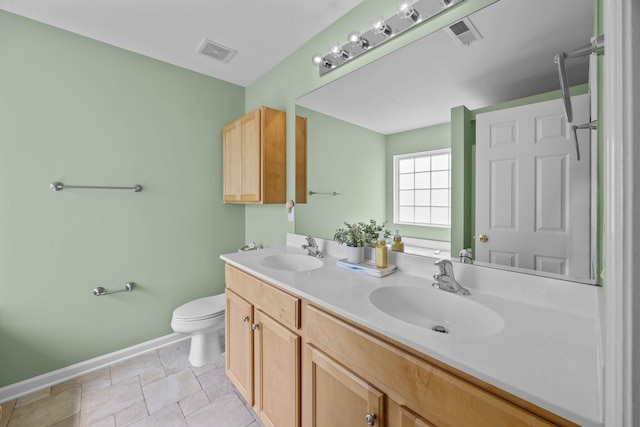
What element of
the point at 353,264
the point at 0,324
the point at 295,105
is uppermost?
the point at 295,105

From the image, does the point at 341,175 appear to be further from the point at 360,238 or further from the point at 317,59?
the point at 317,59

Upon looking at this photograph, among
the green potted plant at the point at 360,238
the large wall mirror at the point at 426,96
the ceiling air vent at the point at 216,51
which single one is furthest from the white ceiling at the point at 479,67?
the ceiling air vent at the point at 216,51

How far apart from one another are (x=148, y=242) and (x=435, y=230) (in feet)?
7.09

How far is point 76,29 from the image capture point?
1779 millimetres

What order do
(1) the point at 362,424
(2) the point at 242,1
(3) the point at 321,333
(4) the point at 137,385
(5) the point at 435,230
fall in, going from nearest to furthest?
(1) the point at 362,424, (3) the point at 321,333, (5) the point at 435,230, (2) the point at 242,1, (4) the point at 137,385

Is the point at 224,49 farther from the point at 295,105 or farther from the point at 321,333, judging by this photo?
the point at 321,333

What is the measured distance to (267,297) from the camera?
130 cm

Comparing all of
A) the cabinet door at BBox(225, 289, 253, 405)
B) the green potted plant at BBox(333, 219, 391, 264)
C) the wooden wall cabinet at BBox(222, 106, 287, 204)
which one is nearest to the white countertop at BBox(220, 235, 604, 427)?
the green potted plant at BBox(333, 219, 391, 264)

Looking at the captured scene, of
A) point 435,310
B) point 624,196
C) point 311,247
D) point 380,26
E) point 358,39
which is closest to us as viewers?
point 624,196

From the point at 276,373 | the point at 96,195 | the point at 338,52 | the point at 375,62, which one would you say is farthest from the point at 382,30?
the point at 96,195

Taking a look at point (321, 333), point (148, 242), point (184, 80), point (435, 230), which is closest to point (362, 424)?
point (321, 333)

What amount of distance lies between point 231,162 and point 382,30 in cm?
155

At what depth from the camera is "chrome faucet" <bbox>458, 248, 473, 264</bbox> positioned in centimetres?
111

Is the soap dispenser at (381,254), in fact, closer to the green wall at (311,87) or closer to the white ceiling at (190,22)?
the green wall at (311,87)
